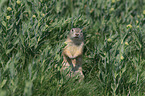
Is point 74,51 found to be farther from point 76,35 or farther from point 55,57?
point 55,57

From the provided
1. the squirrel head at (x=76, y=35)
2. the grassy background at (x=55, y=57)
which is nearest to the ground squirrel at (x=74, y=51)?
the squirrel head at (x=76, y=35)

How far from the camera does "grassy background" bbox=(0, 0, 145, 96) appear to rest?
2.95 metres

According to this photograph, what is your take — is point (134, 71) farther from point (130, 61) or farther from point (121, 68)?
point (121, 68)

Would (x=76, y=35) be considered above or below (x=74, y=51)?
above

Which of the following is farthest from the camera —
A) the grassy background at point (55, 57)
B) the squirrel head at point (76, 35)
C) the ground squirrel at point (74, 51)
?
the ground squirrel at point (74, 51)

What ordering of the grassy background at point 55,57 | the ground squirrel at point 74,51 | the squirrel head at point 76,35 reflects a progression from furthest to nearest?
the ground squirrel at point 74,51, the squirrel head at point 76,35, the grassy background at point 55,57

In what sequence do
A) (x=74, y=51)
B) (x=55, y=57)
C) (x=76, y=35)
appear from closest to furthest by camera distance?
(x=55, y=57)
(x=76, y=35)
(x=74, y=51)

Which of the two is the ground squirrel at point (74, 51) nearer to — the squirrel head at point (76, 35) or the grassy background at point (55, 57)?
the squirrel head at point (76, 35)

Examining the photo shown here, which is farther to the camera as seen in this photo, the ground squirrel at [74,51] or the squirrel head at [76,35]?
the ground squirrel at [74,51]

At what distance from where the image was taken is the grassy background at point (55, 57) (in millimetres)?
2945

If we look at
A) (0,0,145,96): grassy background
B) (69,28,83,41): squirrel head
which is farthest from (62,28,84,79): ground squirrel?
(0,0,145,96): grassy background

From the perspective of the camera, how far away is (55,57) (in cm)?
305

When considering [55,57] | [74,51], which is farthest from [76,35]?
[55,57]

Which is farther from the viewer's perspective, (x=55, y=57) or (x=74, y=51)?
(x=74, y=51)
